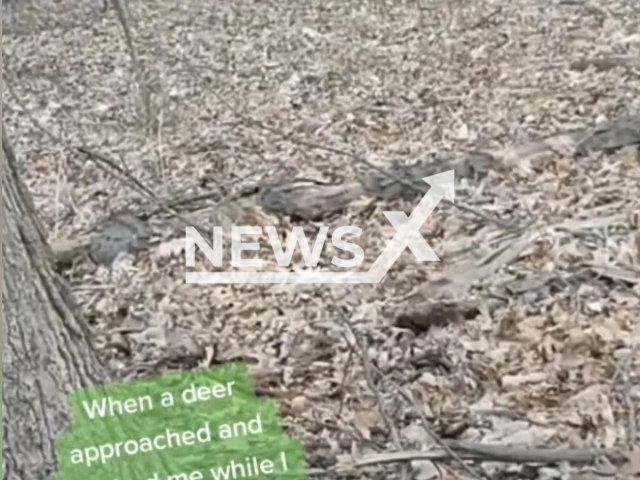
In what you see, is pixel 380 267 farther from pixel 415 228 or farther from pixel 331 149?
pixel 331 149

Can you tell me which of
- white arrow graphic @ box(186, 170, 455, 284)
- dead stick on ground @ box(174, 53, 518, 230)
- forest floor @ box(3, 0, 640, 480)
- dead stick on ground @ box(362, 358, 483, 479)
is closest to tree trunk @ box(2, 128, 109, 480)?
forest floor @ box(3, 0, 640, 480)

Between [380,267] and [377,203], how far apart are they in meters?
0.11

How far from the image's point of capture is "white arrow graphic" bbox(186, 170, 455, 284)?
1432 mm

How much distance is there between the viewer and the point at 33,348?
1413 millimetres

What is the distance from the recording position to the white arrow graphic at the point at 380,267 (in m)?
1.43

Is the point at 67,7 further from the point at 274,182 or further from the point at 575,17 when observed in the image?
the point at 575,17

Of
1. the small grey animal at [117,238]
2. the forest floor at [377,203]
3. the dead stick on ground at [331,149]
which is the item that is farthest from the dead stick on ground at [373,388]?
the small grey animal at [117,238]

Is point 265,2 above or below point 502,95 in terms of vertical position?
above

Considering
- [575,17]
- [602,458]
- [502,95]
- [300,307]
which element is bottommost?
[602,458]

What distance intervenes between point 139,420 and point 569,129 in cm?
87

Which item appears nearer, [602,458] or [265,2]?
[602,458]

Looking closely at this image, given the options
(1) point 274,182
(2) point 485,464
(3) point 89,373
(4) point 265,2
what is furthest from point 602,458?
(4) point 265,2

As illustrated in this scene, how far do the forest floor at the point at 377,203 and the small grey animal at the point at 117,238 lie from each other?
2cm

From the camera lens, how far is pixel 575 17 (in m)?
1.53
